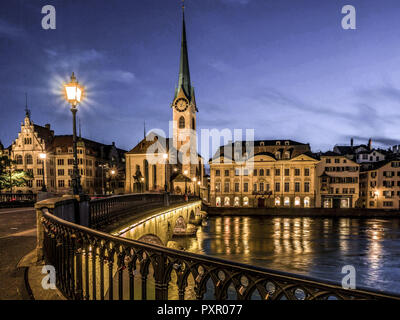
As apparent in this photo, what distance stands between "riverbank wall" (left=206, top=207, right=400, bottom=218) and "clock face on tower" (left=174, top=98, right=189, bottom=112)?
1171 inches

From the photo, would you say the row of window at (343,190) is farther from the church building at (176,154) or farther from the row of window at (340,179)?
the church building at (176,154)

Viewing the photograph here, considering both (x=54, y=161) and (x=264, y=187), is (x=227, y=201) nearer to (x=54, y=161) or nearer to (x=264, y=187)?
(x=264, y=187)

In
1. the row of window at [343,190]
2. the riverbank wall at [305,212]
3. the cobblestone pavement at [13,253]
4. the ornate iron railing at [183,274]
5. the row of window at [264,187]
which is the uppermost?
the ornate iron railing at [183,274]

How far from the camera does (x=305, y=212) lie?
61.9m

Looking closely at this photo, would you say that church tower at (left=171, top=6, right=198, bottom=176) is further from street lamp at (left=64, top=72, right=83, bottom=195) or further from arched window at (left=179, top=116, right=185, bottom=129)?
street lamp at (left=64, top=72, right=83, bottom=195)

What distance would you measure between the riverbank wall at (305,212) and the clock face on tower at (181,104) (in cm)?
2975

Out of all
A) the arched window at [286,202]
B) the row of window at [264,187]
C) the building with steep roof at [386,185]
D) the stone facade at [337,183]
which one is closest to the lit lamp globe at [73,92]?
the row of window at [264,187]

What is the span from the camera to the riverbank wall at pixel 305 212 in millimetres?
60156

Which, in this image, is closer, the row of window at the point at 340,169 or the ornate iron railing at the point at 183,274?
the ornate iron railing at the point at 183,274

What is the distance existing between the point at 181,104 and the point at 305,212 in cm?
4306

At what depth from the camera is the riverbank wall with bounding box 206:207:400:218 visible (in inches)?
2368

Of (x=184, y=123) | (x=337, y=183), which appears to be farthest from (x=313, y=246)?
(x=184, y=123)

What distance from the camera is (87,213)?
1001cm
